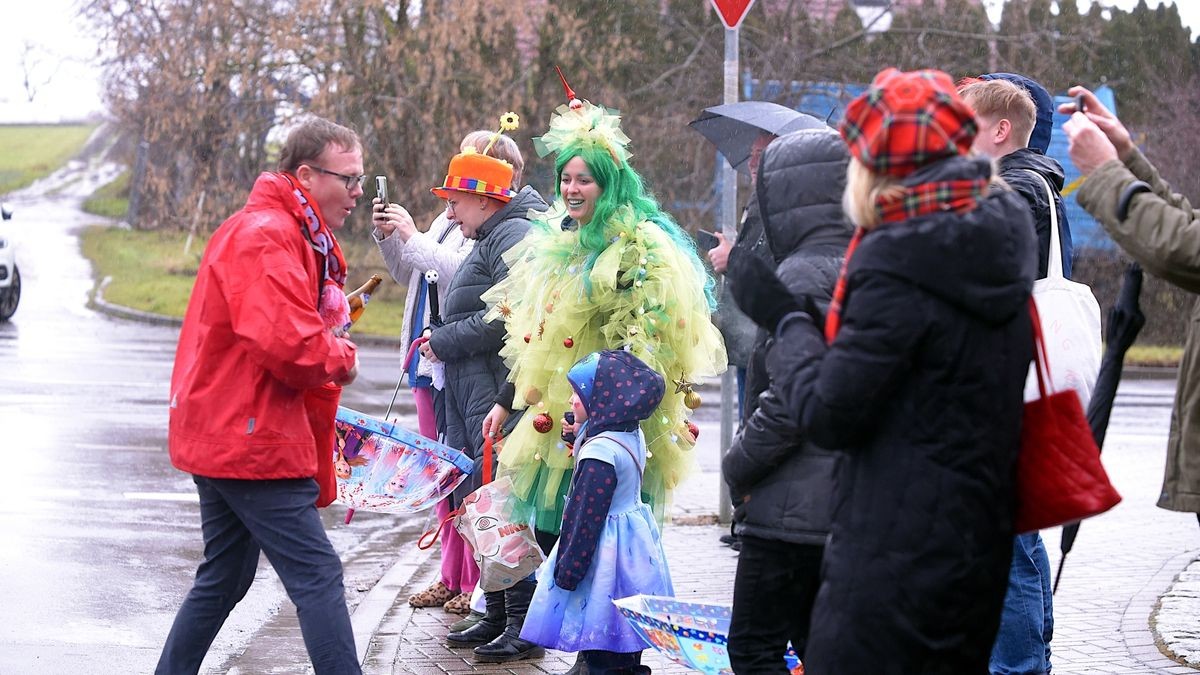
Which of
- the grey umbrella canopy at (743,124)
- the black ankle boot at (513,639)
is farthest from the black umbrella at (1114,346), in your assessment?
the black ankle boot at (513,639)

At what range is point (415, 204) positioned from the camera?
71.0 ft

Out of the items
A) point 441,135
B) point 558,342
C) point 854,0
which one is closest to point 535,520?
point 558,342

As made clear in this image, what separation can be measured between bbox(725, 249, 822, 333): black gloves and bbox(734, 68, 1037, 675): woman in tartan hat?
15 centimetres

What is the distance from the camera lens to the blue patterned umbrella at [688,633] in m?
4.08

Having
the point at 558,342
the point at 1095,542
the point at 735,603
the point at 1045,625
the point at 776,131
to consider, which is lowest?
the point at 1095,542

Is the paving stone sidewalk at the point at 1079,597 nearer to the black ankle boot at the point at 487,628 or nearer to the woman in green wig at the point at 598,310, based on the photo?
the black ankle boot at the point at 487,628

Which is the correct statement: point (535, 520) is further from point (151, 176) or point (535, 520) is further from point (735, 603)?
point (151, 176)

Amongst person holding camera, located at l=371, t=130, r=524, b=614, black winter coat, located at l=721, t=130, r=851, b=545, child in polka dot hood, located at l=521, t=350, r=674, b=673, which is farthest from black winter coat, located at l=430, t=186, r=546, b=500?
black winter coat, located at l=721, t=130, r=851, b=545

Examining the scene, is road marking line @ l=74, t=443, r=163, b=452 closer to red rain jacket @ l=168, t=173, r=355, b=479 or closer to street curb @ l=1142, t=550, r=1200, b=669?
red rain jacket @ l=168, t=173, r=355, b=479

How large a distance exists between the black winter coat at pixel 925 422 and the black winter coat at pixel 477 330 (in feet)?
10.2

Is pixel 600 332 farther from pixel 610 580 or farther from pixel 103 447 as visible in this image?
pixel 103 447

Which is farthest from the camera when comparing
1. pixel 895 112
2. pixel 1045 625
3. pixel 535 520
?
pixel 535 520

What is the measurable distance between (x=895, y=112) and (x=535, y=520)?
9.88ft

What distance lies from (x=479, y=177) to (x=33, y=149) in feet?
A: 197
